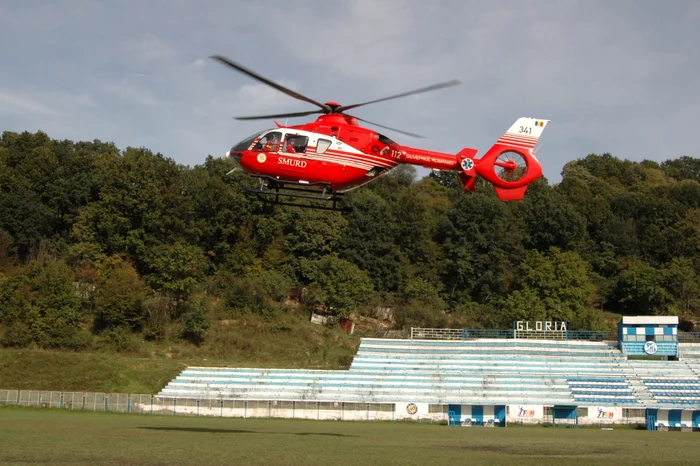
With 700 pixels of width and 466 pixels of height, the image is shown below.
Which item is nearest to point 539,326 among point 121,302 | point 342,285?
point 342,285

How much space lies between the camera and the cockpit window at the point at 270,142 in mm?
28500

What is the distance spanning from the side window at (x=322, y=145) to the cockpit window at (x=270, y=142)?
55.6 inches

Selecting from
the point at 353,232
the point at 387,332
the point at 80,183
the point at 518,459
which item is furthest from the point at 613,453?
the point at 80,183

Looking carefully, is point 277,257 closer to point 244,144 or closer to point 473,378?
point 473,378

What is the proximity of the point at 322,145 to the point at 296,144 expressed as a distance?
37.2 inches

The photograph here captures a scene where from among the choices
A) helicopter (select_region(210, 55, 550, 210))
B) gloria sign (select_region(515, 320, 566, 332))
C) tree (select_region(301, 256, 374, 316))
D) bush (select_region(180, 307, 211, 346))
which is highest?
helicopter (select_region(210, 55, 550, 210))

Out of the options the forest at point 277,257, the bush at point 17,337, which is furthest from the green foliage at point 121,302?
the bush at point 17,337

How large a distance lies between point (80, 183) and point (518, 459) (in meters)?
62.0

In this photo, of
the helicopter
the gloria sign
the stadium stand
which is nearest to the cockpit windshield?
the helicopter

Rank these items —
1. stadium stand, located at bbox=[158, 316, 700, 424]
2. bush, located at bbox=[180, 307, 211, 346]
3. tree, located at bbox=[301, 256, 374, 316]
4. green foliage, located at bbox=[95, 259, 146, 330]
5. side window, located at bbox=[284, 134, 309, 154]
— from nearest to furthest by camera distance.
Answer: side window, located at bbox=[284, 134, 309, 154] < stadium stand, located at bbox=[158, 316, 700, 424] < green foliage, located at bbox=[95, 259, 146, 330] < bush, located at bbox=[180, 307, 211, 346] < tree, located at bbox=[301, 256, 374, 316]

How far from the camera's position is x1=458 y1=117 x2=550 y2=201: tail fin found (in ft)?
98.5

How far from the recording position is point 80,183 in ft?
244

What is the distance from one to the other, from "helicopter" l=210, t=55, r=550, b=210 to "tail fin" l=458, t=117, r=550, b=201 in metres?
0.04

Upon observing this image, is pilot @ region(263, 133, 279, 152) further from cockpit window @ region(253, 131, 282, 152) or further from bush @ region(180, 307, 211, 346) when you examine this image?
bush @ region(180, 307, 211, 346)
